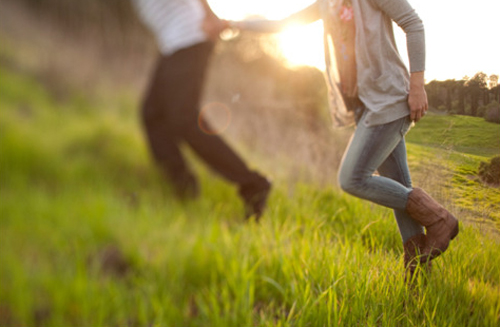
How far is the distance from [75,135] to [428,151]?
11.7ft

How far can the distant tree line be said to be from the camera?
69 cm

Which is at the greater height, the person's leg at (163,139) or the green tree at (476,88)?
the green tree at (476,88)

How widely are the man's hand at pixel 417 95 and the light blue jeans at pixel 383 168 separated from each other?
0.04m

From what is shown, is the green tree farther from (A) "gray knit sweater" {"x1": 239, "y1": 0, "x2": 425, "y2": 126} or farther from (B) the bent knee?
(B) the bent knee

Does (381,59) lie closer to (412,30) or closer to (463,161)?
(412,30)

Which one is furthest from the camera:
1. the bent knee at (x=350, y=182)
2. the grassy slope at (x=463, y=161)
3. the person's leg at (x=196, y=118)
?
the person's leg at (x=196, y=118)

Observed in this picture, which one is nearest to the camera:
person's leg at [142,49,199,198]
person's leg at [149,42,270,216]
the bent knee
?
the bent knee

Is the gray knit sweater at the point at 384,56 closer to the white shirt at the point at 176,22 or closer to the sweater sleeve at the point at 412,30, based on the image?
the sweater sleeve at the point at 412,30

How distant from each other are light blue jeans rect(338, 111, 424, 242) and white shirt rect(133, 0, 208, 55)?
5.37 ft

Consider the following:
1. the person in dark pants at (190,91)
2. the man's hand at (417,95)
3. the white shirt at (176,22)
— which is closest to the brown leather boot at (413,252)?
the man's hand at (417,95)

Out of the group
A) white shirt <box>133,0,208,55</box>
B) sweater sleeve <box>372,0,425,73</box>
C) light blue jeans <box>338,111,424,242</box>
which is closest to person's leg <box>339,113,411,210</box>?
light blue jeans <box>338,111,424,242</box>

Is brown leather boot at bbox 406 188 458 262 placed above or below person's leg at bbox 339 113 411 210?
below

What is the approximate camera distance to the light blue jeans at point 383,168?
2.43ft

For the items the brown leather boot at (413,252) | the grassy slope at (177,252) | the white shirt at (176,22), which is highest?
the white shirt at (176,22)
